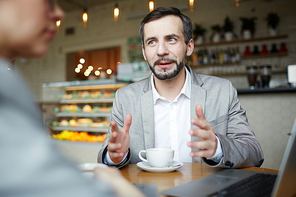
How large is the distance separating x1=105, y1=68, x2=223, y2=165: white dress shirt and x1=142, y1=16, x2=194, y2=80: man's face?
0.14m

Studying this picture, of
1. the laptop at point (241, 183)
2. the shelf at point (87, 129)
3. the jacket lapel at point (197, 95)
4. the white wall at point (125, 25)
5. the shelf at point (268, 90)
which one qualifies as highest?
the white wall at point (125, 25)

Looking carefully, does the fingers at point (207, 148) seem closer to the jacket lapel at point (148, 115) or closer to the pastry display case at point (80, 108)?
the jacket lapel at point (148, 115)

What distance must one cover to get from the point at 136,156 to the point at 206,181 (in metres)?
0.65

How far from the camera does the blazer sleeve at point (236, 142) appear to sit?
0.98m

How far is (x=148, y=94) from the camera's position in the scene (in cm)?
146

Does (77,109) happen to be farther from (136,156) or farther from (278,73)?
(278,73)

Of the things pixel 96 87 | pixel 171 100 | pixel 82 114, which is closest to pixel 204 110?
pixel 171 100

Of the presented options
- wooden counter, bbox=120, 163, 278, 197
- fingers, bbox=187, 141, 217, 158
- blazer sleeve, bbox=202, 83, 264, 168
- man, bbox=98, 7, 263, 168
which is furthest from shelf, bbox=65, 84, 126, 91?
fingers, bbox=187, 141, 217, 158

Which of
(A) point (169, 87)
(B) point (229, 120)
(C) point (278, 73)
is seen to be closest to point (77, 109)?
(A) point (169, 87)

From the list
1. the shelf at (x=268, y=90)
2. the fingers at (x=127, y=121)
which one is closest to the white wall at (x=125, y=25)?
the shelf at (x=268, y=90)

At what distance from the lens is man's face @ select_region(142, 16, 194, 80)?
1440 millimetres

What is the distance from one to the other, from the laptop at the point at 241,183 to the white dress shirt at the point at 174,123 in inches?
20.8

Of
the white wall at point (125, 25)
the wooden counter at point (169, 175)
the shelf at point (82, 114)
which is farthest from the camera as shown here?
the white wall at point (125, 25)

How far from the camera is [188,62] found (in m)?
5.67
